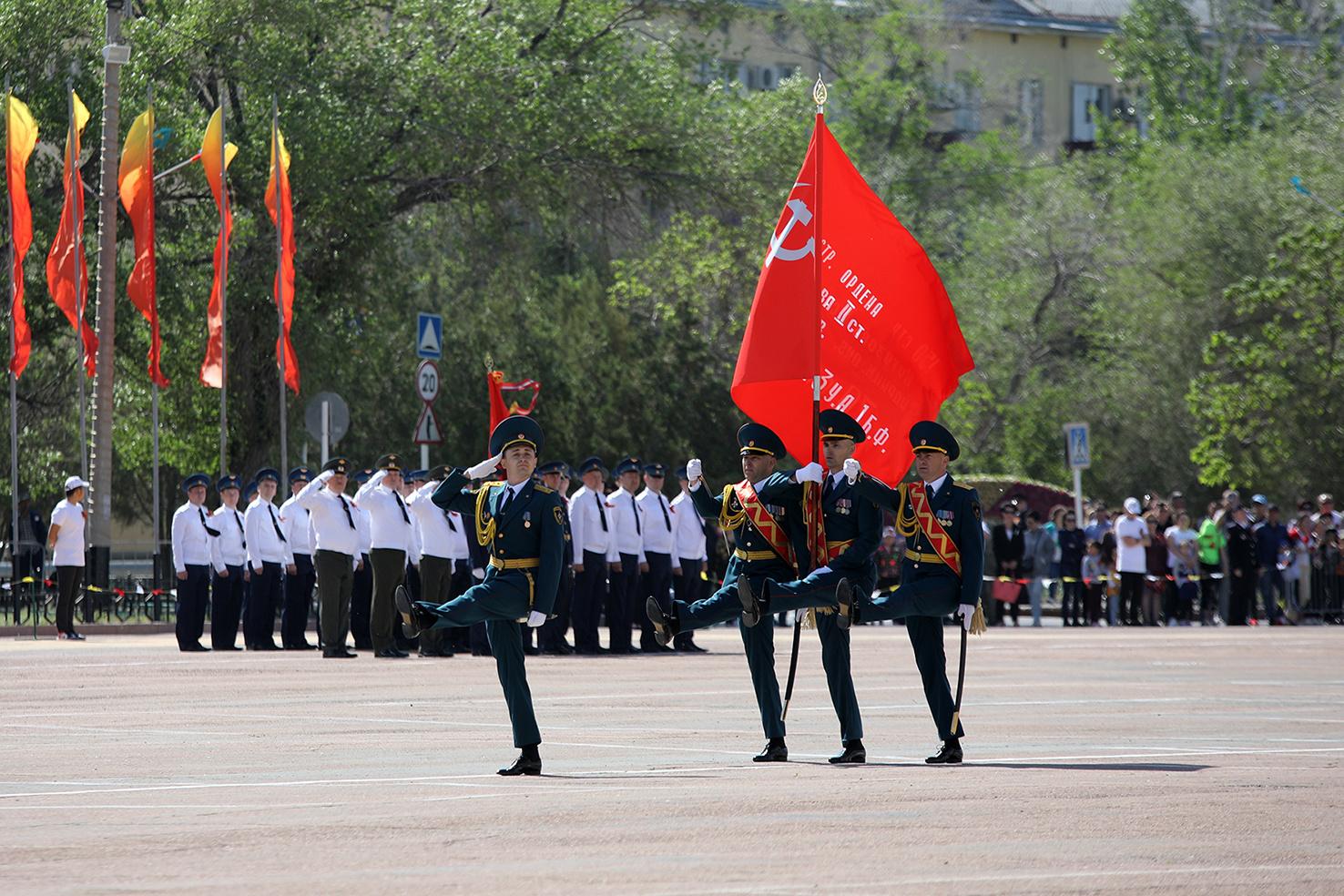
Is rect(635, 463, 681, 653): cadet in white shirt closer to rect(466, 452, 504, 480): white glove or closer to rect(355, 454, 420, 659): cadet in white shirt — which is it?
rect(355, 454, 420, 659): cadet in white shirt

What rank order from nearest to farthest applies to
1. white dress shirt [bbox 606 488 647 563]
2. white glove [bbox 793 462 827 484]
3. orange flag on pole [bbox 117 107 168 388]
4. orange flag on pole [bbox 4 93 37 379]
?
white glove [bbox 793 462 827 484] < white dress shirt [bbox 606 488 647 563] < orange flag on pole [bbox 4 93 37 379] < orange flag on pole [bbox 117 107 168 388]

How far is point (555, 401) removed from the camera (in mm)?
38406

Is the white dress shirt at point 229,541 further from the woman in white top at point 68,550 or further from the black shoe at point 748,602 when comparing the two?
the black shoe at point 748,602

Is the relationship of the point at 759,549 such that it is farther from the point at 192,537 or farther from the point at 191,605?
the point at 192,537

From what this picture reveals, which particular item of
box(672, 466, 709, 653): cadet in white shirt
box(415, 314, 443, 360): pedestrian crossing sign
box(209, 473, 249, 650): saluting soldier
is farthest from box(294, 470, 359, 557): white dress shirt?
box(672, 466, 709, 653): cadet in white shirt

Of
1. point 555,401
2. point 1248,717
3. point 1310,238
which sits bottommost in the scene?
point 1248,717

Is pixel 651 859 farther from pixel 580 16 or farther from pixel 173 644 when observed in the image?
pixel 580 16

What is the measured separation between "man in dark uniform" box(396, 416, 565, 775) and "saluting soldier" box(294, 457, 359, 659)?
9926 mm

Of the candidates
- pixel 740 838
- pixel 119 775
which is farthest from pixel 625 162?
pixel 740 838

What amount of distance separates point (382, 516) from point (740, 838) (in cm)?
1282

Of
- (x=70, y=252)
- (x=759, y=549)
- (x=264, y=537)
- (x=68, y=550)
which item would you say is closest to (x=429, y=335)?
(x=264, y=537)

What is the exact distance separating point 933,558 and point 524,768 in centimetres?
260

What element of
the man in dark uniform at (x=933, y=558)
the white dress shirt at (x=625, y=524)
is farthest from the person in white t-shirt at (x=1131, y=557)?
the man in dark uniform at (x=933, y=558)

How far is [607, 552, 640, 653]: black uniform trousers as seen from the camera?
2138cm
